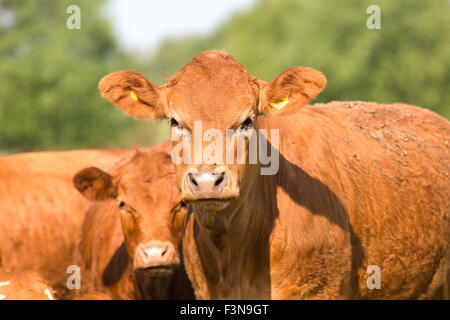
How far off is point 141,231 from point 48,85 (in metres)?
27.4

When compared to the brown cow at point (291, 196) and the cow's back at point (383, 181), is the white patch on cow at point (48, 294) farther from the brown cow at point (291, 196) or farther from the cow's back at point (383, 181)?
the cow's back at point (383, 181)

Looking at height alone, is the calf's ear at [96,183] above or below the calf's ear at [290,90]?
below

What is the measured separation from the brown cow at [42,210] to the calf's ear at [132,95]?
3.09 m

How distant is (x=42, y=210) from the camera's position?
8.53 meters

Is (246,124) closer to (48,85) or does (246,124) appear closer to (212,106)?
(212,106)

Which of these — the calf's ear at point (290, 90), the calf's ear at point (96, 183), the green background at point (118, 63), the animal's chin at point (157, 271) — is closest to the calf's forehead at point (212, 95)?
the calf's ear at point (290, 90)

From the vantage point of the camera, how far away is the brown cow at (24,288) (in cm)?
428

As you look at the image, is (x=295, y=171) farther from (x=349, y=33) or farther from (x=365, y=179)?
(x=349, y=33)

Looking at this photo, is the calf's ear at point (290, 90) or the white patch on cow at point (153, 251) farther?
the white patch on cow at point (153, 251)

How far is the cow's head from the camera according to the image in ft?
14.2

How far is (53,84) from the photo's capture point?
32.3 m

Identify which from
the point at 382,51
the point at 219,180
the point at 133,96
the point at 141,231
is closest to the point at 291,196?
the point at 219,180

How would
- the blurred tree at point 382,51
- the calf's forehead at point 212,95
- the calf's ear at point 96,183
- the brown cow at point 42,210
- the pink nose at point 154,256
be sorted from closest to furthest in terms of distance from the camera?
the calf's forehead at point 212,95 → the pink nose at point 154,256 → the calf's ear at point 96,183 → the brown cow at point 42,210 → the blurred tree at point 382,51

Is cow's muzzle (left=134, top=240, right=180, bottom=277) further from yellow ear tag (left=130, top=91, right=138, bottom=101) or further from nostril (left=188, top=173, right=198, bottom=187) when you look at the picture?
nostril (left=188, top=173, right=198, bottom=187)
